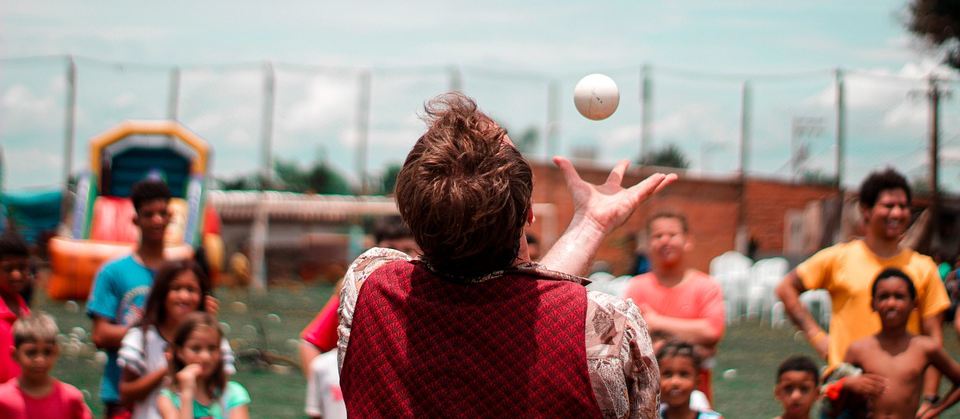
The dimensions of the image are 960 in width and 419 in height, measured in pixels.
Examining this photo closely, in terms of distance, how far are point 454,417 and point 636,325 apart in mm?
387

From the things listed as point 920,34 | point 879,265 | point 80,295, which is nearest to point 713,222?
point 920,34

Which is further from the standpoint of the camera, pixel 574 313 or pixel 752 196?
pixel 752 196

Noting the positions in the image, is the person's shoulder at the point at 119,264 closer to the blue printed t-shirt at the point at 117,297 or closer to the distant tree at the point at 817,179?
the blue printed t-shirt at the point at 117,297

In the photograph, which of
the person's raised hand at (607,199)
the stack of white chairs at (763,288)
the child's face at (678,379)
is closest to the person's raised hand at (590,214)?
the person's raised hand at (607,199)

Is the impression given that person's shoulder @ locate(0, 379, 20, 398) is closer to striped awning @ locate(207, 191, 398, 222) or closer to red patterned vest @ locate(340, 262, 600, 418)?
red patterned vest @ locate(340, 262, 600, 418)

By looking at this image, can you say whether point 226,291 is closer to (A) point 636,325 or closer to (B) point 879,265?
(B) point 879,265

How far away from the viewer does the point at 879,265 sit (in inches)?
191

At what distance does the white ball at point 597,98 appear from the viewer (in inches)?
124

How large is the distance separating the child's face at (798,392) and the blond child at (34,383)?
321 cm

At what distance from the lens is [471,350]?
1.89 metres

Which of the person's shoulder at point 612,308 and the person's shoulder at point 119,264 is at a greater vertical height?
the person's shoulder at point 612,308

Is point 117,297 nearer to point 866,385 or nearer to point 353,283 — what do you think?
point 353,283

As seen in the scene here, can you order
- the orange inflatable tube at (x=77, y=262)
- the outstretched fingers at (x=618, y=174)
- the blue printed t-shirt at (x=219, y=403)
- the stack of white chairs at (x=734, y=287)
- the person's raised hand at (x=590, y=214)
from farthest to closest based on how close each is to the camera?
the stack of white chairs at (x=734, y=287)
the orange inflatable tube at (x=77, y=262)
the blue printed t-shirt at (x=219, y=403)
the outstretched fingers at (x=618, y=174)
the person's raised hand at (x=590, y=214)

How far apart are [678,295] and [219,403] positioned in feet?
7.94
